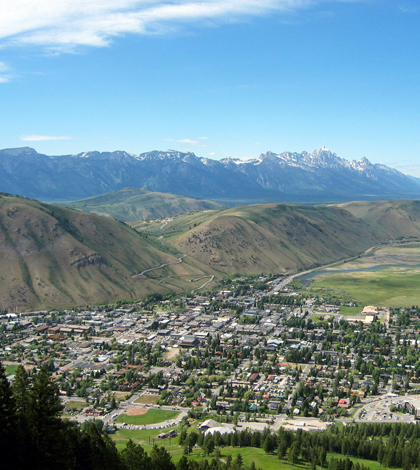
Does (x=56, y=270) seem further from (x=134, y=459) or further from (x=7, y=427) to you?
(x=7, y=427)

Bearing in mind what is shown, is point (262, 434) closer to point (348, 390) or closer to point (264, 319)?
point (348, 390)

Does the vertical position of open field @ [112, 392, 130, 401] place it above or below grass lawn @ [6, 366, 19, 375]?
below

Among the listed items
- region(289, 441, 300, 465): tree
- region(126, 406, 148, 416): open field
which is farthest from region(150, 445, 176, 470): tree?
region(126, 406, 148, 416): open field

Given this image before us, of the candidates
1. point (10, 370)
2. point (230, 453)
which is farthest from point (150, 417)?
point (10, 370)

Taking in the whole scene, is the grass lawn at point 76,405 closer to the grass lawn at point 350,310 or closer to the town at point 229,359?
the town at point 229,359

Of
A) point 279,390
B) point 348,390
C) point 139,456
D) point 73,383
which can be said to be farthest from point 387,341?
point 139,456

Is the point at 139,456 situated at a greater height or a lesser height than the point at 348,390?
greater

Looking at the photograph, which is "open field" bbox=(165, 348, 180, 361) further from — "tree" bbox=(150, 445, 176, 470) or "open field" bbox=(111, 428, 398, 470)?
"tree" bbox=(150, 445, 176, 470)
